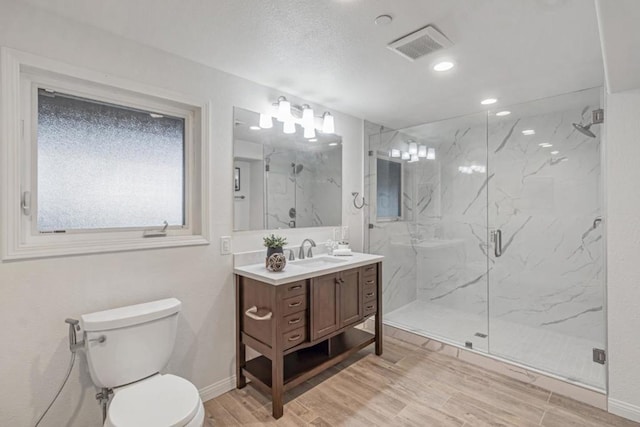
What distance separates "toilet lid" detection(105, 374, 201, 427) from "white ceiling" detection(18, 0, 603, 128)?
1.86m

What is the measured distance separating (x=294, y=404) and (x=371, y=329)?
1.42 metres

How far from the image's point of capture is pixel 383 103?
9.67ft

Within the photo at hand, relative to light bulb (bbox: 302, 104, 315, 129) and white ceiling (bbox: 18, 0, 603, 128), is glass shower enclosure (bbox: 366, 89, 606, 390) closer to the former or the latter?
white ceiling (bbox: 18, 0, 603, 128)

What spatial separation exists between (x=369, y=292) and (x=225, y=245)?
1300 millimetres

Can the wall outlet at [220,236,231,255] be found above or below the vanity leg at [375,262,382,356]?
above

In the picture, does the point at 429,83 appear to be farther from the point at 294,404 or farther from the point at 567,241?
the point at 294,404

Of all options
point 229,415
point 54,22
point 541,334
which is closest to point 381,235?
point 541,334

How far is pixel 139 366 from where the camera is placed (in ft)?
5.51

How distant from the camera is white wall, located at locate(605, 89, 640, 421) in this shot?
2035 millimetres

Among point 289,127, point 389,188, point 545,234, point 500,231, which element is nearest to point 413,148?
point 389,188

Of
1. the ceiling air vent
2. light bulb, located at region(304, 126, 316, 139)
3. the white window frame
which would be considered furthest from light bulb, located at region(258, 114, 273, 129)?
the ceiling air vent

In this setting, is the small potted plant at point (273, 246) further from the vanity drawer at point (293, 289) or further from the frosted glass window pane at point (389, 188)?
the frosted glass window pane at point (389, 188)

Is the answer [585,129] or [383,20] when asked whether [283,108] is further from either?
[585,129]

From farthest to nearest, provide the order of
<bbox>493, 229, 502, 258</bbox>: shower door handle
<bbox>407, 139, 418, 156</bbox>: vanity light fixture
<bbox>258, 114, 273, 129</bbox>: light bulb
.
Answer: <bbox>407, 139, 418, 156</bbox>: vanity light fixture
<bbox>493, 229, 502, 258</bbox>: shower door handle
<bbox>258, 114, 273, 129</bbox>: light bulb
